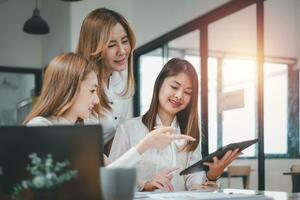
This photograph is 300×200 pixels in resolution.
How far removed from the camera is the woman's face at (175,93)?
5.61 ft

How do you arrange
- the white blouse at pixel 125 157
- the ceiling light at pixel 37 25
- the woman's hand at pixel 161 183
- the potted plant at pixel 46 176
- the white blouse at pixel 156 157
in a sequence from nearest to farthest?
1. the potted plant at pixel 46 176
2. the white blouse at pixel 125 157
3. the woman's hand at pixel 161 183
4. the white blouse at pixel 156 157
5. the ceiling light at pixel 37 25

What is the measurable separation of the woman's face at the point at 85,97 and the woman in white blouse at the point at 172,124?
0.25 meters

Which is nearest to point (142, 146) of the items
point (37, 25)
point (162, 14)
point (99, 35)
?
point (99, 35)

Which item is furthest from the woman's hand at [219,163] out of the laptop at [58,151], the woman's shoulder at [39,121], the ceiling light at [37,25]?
the ceiling light at [37,25]

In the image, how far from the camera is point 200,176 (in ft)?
5.71

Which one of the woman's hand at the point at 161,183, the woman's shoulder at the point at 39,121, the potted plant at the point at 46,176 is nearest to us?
the potted plant at the point at 46,176

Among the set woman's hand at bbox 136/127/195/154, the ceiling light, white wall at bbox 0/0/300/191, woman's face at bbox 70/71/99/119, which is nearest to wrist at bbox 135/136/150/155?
woman's hand at bbox 136/127/195/154

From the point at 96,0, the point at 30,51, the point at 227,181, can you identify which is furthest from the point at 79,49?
the point at 227,181

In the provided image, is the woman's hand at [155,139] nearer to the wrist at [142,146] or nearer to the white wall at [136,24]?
the wrist at [142,146]

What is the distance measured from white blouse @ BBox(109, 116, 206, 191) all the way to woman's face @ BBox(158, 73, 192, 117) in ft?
0.23

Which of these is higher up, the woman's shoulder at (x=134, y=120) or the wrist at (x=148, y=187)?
the woman's shoulder at (x=134, y=120)

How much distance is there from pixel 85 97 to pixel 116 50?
30 centimetres

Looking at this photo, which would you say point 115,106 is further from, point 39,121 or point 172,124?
point 39,121

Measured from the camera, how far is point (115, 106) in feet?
5.76
